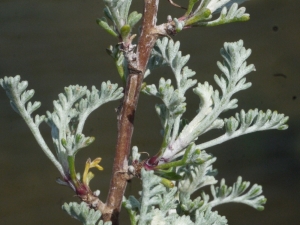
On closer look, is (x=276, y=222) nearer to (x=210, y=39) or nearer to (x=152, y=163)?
(x=210, y=39)

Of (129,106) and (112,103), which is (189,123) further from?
(112,103)

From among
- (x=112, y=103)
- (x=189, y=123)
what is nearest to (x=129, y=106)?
(x=189, y=123)

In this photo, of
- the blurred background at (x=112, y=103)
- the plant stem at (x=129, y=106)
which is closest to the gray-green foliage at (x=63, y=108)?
the plant stem at (x=129, y=106)

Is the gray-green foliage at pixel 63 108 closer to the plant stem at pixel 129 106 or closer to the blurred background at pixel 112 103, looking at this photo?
the plant stem at pixel 129 106

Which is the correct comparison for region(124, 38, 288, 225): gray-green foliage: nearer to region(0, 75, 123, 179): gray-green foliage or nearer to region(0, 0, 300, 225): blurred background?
region(0, 75, 123, 179): gray-green foliage

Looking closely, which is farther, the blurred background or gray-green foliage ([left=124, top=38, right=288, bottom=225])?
the blurred background

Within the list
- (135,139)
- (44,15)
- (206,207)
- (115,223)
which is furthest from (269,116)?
(44,15)

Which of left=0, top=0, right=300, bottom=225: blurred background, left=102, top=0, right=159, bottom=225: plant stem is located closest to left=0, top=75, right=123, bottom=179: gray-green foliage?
left=102, top=0, right=159, bottom=225: plant stem
